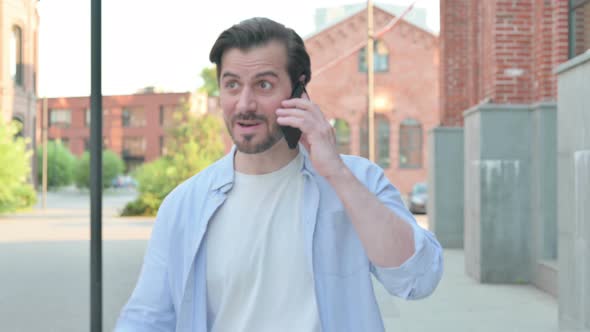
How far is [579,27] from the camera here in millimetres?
10312

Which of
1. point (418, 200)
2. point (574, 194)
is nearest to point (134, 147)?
point (418, 200)

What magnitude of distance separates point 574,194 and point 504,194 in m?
4.26

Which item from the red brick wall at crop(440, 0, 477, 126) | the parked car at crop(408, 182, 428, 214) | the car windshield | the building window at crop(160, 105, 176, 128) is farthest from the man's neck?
the building window at crop(160, 105, 176, 128)

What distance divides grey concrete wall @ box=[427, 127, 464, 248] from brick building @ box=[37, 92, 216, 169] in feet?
230

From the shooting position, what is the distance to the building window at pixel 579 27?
1020 centimetres

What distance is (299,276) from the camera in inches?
86.3

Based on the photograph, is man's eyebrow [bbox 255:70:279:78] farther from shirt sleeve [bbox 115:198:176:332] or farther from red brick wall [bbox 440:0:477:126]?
red brick wall [bbox 440:0:477:126]

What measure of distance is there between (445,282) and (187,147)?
21743 mm

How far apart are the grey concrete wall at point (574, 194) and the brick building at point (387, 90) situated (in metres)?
36.8

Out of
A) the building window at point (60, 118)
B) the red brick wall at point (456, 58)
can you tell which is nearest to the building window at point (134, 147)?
the building window at point (60, 118)

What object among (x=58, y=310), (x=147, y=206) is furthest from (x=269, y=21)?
(x=147, y=206)

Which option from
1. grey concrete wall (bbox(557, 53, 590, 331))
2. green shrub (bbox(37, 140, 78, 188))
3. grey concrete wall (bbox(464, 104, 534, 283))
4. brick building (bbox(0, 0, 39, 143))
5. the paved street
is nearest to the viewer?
grey concrete wall (bbox(557, 53, 590, 331))

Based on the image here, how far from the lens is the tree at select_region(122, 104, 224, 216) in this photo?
Result: 31.6m

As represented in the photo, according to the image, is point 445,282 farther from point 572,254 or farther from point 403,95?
point 403,95
